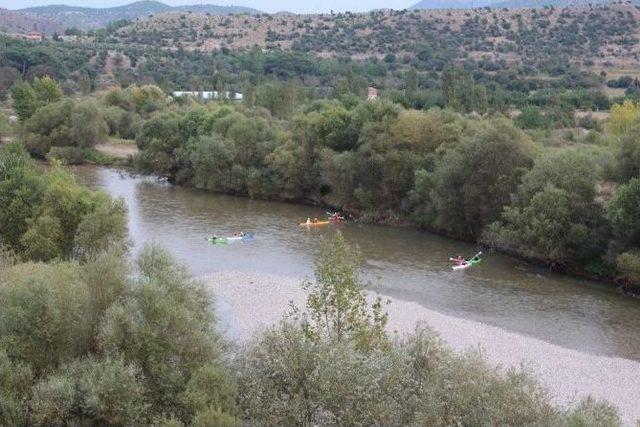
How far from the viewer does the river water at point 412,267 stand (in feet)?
106

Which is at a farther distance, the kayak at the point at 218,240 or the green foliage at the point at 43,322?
the kayak at the point at 218,240

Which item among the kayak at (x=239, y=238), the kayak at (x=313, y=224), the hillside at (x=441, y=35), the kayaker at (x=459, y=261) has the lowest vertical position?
the kayak at (x=313, y=224)

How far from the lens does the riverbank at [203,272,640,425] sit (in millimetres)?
25375

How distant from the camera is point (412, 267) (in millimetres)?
40656

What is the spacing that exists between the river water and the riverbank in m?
1.16

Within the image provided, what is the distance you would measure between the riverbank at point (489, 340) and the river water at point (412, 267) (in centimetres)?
116

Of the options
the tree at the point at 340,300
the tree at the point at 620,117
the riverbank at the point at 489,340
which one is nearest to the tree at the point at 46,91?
the riverbank at the point at 489,340

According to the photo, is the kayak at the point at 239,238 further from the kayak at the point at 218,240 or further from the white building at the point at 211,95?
the white building at the point at 211,95

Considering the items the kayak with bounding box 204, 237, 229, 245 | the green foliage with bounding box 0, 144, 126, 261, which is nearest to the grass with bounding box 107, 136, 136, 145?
the kayak with bounding box 204, 237, 229, 245

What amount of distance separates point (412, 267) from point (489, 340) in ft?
36.8

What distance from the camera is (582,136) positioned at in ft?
200

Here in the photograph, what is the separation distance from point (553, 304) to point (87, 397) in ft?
76.9

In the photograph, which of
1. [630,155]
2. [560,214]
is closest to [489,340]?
[560,214]

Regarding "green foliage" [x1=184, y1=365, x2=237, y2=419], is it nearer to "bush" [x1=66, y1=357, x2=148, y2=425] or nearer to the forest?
"bush" [x1=66, y1=357, x2=148, y2=425]
